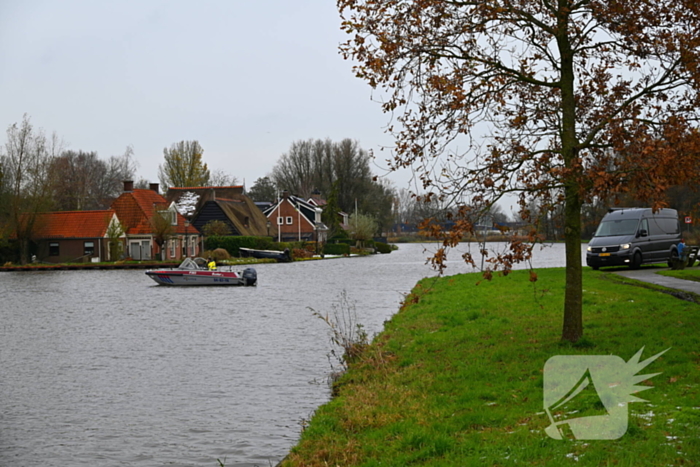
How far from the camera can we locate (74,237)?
65.1 m

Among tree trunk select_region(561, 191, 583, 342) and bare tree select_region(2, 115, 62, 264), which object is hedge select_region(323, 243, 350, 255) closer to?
bare tree select_region(2, 115, 62, 264)

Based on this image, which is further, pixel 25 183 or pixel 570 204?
pixel 25 183

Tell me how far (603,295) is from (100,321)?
16179 millimetres

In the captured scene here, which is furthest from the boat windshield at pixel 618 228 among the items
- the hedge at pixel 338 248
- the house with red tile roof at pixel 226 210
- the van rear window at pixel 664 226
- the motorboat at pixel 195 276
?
the hedge at pixel 338 248

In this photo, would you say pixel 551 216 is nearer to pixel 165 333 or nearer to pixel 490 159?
pixel 490 159

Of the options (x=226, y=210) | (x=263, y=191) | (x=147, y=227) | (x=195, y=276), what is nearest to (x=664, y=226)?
(x=195, y=276)

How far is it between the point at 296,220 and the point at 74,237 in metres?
39.4

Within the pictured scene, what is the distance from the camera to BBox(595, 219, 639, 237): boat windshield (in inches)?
1163

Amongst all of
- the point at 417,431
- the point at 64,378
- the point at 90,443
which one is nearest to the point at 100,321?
the point at 64,378

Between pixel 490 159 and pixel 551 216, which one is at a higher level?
pixel 490 159

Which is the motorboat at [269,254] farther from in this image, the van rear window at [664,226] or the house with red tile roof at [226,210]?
the van rear window at [664,226]

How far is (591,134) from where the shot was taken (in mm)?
11562

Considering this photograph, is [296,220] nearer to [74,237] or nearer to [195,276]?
[74,237]

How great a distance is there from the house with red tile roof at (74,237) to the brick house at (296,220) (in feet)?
119
